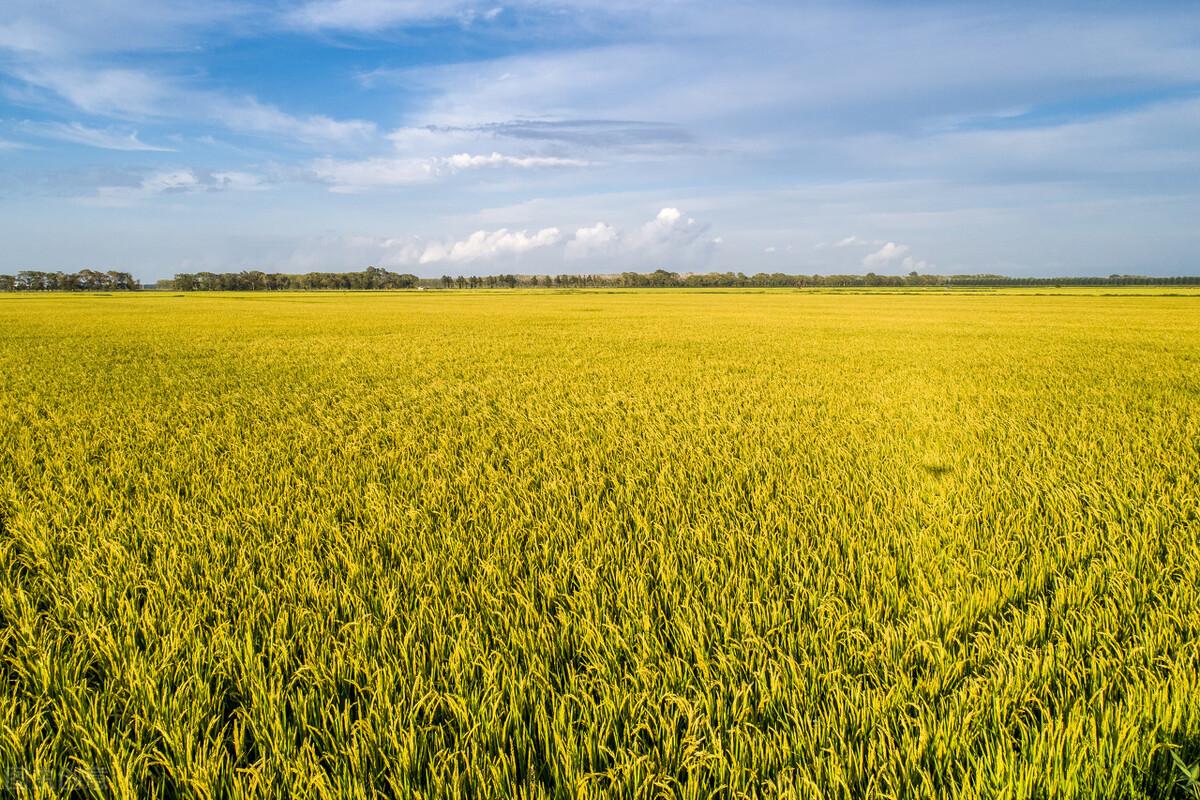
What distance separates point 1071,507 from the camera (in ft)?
13.8

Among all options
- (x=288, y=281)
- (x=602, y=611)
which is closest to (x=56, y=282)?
(x=288, y=281)

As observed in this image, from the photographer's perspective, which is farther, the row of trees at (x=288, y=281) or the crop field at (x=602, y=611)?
the row of trees at (x=288, y=281)

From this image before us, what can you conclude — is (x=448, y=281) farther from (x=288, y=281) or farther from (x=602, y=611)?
(x=602, y=611)

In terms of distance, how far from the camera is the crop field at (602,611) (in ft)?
6.28

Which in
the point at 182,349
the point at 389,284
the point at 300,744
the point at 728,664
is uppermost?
the point at 389,284

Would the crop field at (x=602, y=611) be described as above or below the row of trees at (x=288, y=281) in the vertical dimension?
below

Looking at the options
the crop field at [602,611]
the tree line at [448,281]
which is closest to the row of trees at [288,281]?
the tree line at [448,281]

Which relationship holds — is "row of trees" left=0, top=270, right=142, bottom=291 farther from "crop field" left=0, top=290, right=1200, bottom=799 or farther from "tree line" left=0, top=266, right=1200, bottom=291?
"crop field" left=0, top=290, right=1200, bottom=799

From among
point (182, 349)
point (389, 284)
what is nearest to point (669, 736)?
point (182, 349)

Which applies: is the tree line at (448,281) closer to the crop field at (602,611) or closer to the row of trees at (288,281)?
the row of trees at (288,281)

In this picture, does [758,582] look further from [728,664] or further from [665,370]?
[665,370]

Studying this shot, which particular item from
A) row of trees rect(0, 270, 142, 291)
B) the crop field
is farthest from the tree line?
the crop field

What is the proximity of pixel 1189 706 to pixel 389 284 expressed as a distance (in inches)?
6926

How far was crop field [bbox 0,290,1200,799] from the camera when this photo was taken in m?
1.91
